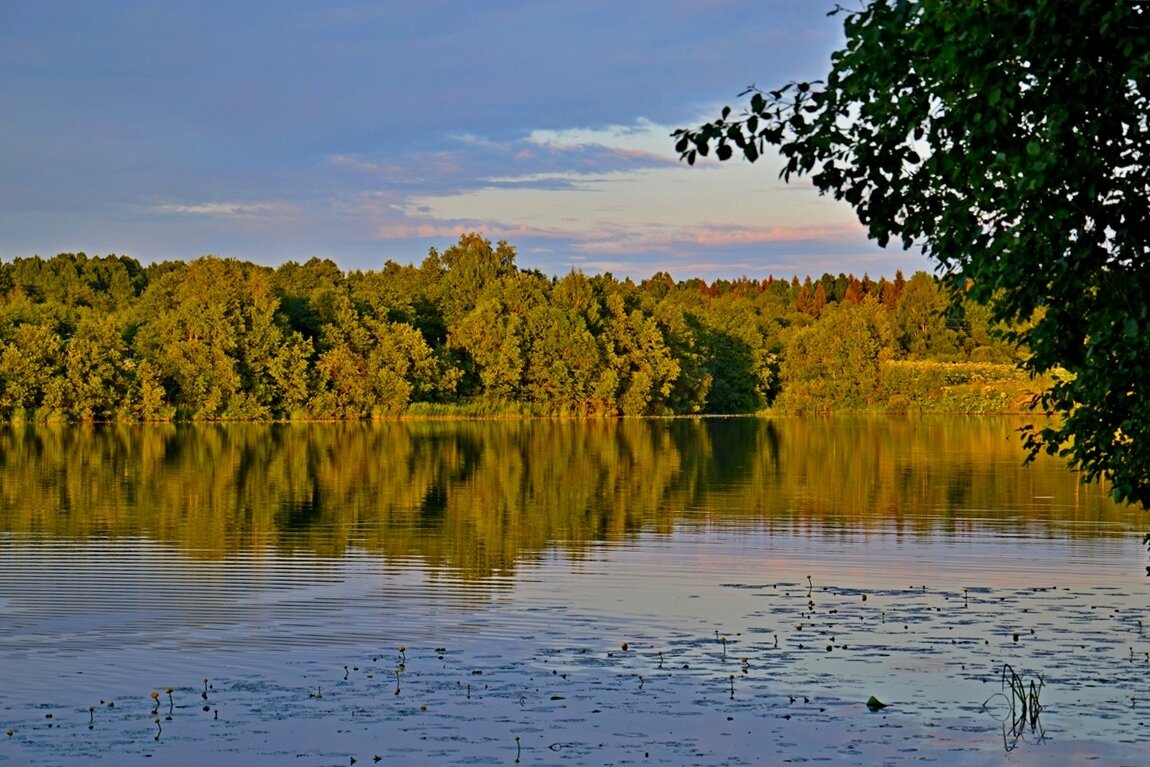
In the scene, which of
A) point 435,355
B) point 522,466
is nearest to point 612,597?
point 522,466

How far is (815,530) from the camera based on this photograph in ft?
Result: 94.4

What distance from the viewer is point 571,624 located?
17969 millimetres

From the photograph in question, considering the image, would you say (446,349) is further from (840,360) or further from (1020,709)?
(1020,709)

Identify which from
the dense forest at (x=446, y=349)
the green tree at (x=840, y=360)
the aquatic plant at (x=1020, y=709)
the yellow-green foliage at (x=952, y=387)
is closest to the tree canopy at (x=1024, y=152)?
the aquatic plant at (x=1020, y=709)

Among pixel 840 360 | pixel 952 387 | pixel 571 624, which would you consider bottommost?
pixel 571 624

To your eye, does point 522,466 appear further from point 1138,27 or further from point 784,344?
point 784,344

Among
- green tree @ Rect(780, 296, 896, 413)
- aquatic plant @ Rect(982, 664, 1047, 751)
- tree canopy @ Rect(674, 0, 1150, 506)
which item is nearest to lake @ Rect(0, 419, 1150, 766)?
aquatic plant @ Rect(982, 664, 1047, 751)

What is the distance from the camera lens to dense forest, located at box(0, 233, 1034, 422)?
293 feet

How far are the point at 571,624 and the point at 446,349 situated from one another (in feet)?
272

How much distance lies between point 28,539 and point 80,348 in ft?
205

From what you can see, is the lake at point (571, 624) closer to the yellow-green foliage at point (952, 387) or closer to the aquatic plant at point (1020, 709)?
Answer: the aquatic plant at point (1020, 709)

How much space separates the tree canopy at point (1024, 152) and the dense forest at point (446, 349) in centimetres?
7661

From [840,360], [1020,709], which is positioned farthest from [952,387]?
[1020,709]

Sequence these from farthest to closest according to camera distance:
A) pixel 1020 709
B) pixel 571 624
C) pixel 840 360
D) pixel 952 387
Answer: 1. pixel 840 360
2. pixel 952 387
3. pixel 571 624
4. pixel 1020 709
